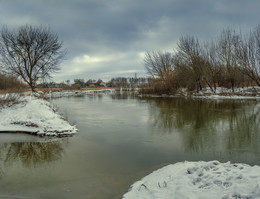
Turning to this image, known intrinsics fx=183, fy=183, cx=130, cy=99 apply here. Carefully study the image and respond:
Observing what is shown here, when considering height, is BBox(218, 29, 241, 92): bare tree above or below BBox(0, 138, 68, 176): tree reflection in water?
above

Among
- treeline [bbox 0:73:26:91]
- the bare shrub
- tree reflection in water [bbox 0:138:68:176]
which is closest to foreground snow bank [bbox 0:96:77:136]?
tree reflection in water [bbox 0:138:68:176]

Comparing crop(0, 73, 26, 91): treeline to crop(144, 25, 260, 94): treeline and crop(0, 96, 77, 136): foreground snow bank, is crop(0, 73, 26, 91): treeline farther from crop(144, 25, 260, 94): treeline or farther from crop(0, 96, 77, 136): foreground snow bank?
crop(144, 25, 260, 94): treeline

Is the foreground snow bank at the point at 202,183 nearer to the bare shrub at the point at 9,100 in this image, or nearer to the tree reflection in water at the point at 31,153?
the tree reflection in water at the point at 31,153

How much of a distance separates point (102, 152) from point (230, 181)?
3.96 meters

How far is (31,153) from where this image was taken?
616 cm

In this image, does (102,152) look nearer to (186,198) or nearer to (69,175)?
(69,175)

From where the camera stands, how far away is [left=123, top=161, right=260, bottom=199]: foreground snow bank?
2.77 metres

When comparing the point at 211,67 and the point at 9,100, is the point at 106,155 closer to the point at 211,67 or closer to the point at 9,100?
the point at 9,100

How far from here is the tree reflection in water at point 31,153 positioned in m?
5.42

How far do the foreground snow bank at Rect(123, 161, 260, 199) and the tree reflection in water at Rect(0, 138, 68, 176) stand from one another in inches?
130

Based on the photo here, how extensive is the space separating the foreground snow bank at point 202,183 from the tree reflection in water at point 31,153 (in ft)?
10.8

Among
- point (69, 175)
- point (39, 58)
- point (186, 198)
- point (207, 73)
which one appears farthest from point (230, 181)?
point (207, 73)

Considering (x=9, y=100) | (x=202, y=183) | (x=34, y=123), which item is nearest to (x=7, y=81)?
(x=9, y=100)

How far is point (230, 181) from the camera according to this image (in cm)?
305
